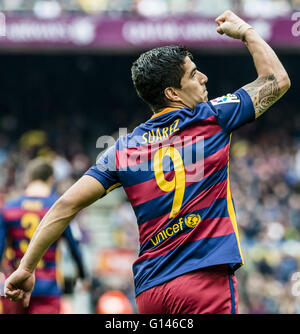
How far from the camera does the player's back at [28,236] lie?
579 centimetres

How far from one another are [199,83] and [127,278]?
8.04 metres

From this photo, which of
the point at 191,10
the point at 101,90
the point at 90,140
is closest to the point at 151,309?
the point at 191,10

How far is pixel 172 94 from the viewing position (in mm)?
3395

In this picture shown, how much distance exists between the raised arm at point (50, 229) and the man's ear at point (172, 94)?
0.57m

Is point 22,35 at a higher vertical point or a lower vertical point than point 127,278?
higher

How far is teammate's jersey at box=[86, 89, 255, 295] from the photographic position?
3.20 metres

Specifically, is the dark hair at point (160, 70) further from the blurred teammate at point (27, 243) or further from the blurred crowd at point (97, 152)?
the blurred crowd at point (97, 152)

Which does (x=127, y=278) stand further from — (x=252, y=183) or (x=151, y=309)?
(x=151, y=309)

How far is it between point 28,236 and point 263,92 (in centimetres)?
313

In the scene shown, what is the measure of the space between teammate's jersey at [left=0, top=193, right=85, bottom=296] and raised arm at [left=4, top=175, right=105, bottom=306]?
8.24 ft

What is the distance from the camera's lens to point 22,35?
52.1ft

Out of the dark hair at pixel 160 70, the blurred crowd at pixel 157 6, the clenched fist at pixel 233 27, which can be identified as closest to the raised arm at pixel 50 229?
the dark hair at pixel 160 70

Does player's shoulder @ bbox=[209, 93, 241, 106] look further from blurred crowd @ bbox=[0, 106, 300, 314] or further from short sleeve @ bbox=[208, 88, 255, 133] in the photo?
blurred crowd @ bbox=[0, 106, 300, 314]
